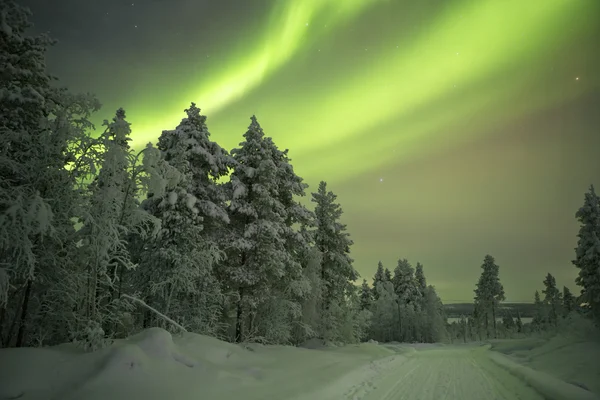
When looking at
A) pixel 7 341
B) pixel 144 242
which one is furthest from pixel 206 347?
pixel 144 242

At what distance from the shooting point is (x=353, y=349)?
75.2 feet

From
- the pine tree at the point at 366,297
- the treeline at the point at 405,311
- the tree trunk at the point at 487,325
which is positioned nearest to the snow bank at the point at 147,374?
the treeline at the point at 405,311

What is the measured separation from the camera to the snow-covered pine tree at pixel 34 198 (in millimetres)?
8211

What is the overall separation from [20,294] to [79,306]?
9.20 ft

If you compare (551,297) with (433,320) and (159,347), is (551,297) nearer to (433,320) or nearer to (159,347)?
(433,320)

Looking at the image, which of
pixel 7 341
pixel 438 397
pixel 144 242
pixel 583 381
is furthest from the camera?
pixel 144 242

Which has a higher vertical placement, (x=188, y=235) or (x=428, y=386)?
(x=188, y=235)

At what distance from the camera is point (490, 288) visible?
197 ft

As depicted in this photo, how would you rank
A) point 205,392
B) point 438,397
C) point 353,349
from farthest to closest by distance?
point 353,349 < point 438,397 < point 205,392

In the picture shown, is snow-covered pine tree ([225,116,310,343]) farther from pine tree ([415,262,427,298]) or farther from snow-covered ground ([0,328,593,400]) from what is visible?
pine tree ([415,262,427,298])

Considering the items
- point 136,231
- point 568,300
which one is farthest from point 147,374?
point 568,300

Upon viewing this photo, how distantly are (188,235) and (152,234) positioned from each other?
15.3 feet

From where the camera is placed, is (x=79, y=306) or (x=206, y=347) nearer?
(x=79, y=306)

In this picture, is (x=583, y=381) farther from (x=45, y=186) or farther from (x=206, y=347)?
(x=45, y=186)
